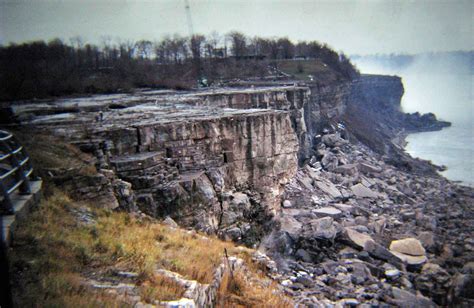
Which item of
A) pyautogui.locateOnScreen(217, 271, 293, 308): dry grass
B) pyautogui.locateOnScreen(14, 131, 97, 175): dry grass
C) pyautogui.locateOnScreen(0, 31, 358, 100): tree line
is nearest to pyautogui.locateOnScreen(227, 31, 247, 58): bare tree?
pyautogui.locateOnScreen(0, 31, 358, 100): tree line

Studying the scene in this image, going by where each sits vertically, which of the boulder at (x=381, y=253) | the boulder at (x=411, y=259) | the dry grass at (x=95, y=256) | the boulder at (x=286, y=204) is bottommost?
the boulder at (x=411, y=259)

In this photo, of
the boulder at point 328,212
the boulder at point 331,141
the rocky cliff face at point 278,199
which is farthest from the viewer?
the boulder at point 331,141

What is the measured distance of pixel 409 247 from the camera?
13477 mm

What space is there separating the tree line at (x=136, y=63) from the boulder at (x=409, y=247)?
1683cm

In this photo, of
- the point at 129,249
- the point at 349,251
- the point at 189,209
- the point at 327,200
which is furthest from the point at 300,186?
the point at 129,249

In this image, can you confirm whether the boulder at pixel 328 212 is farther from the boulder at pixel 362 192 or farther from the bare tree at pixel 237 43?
the bare tree at pixel 237 43

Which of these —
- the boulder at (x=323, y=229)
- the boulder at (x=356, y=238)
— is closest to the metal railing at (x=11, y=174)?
the boulder at (x=323, y=229)

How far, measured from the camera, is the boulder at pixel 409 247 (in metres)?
13.3

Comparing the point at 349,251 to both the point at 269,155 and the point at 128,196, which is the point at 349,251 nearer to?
the point at 269,155

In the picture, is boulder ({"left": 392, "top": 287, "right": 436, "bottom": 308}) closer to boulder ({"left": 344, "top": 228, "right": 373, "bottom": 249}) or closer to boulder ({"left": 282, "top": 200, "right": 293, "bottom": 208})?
boulder ({"left": 344, "top": 228, "right": 373, "bottom": 249})

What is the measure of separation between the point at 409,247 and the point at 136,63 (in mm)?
37798

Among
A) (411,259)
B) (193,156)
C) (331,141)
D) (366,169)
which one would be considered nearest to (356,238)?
(411,259)

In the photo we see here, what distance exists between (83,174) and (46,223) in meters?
2.95

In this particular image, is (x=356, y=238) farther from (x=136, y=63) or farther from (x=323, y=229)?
(x=136, y=63)
